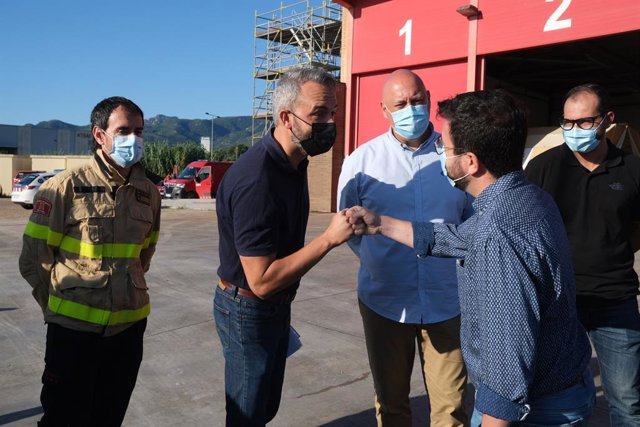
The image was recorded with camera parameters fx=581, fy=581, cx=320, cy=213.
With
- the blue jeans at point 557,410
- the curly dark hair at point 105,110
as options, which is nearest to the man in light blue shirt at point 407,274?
the blue jeans at point 557,410

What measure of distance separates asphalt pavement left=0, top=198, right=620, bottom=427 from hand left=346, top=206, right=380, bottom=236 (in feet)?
6.28

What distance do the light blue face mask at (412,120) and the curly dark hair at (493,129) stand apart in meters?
1.19

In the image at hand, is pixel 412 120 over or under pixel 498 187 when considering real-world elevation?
over

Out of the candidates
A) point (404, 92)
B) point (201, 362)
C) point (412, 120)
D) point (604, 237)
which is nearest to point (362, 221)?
point (412, 120)

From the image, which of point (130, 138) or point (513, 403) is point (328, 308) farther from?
point (513, 403)

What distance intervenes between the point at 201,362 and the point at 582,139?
3350 millimetres

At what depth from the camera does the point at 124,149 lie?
291 cm

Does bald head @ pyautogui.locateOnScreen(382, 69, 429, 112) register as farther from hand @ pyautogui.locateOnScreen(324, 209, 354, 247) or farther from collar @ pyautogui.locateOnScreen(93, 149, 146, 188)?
collar @ pyautogui.locateOnScreen(93, 149, 146, 188)

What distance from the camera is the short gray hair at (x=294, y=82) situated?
2.45 meters

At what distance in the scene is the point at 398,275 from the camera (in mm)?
2988

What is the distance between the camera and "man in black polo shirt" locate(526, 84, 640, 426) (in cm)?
289

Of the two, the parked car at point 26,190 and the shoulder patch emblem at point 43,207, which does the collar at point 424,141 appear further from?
the parked car at point 26,190

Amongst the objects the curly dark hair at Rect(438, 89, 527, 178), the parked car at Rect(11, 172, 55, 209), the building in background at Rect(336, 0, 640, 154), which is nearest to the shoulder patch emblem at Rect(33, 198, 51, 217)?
the curly dark hair at Rect(438, 89, 527, 178)

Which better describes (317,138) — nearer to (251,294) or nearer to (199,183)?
(251,294)
